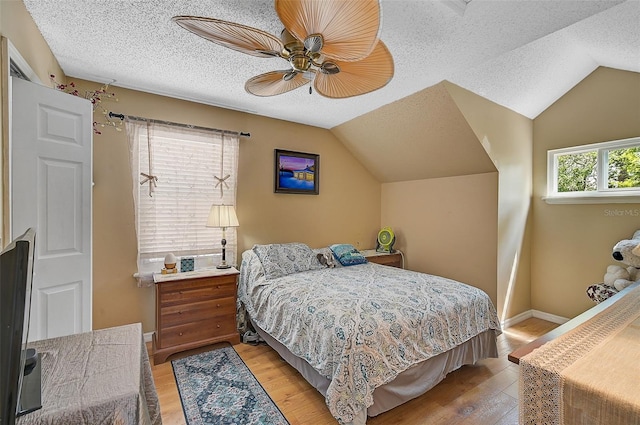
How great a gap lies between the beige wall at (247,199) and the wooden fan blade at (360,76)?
5.73 ft

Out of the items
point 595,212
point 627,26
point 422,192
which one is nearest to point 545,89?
point 627,26

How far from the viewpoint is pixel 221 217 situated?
2936mm

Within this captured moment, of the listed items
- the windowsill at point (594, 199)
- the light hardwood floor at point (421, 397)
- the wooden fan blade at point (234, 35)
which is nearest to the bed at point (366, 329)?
the light hardwood floor at point (421, 397)

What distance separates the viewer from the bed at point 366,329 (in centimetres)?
173

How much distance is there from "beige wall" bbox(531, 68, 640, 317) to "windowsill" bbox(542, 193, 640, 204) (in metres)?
0.06

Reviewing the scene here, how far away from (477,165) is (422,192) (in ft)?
2.86

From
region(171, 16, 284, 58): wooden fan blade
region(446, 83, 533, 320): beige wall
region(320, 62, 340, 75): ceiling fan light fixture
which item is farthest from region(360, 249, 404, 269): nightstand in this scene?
region(171, 16, 284, 58): wooden fan blade

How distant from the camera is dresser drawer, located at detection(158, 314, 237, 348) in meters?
2.56

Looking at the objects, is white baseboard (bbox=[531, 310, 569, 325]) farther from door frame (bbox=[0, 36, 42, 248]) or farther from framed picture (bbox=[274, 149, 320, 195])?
door frame (bbox=[0, 36, 42, 248])

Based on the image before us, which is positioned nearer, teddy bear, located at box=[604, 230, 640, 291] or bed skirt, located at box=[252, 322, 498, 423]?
bed skirt, located at box=[252, 322, 498, 423]

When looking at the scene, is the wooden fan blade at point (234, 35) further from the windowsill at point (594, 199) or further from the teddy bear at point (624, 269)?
the windowsill at point (594, 199)

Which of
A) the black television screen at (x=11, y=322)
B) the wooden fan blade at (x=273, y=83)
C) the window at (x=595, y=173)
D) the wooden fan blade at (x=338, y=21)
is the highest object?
the wooden fan blade at (x=273, y=83)

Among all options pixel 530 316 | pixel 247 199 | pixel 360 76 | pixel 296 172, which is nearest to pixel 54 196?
pixel 247 199

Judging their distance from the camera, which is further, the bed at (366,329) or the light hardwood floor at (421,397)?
the light hardwood floor at (421,397)
